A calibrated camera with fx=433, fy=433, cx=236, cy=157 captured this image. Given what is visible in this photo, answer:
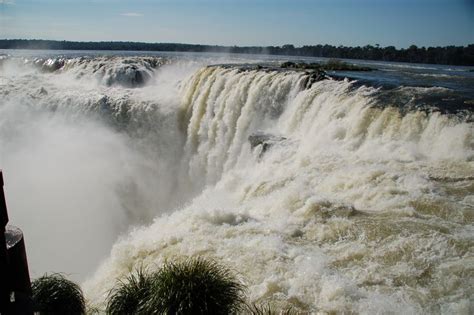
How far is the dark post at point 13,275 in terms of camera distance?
3.71 metres

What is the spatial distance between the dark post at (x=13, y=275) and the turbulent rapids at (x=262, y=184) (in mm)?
2971

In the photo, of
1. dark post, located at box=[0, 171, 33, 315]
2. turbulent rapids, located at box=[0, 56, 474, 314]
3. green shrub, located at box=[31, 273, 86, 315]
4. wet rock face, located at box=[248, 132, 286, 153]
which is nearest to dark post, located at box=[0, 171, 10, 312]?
dark post, located at box=[0, 171, 33, 315]

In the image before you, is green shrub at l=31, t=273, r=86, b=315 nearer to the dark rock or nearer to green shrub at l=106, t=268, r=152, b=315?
green shrub at l=106, t=268, r=152, b=315

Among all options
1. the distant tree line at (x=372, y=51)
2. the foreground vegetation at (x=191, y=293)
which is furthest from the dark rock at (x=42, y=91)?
the distant tree line at (x=372, y=51)

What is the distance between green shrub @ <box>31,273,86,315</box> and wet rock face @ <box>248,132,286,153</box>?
7.95m

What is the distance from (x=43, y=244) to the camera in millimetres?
13367

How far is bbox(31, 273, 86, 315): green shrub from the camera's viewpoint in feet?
18.7

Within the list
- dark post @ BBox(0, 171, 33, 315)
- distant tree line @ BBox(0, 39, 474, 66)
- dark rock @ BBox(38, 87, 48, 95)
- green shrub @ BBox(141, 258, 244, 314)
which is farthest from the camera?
distant tree line @ BBox(0, 39, 474, 66)

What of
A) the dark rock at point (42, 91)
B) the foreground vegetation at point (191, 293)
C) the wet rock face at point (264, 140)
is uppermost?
the dark rock at point (42, 91)

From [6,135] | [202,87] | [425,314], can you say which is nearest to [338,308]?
[425,314]

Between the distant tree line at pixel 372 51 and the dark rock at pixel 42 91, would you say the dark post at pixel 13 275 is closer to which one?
the dark rock at pixel 42 91

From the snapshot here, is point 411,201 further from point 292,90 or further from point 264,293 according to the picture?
point 292,90

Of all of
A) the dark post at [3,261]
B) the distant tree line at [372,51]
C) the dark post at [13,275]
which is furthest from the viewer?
the distant tree line at [372,51]

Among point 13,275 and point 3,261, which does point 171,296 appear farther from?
point 3,261
